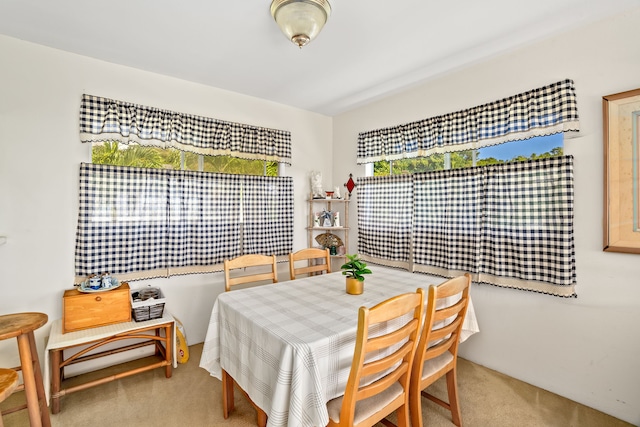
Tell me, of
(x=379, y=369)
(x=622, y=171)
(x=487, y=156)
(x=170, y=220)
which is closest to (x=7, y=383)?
(x=379, y=369)

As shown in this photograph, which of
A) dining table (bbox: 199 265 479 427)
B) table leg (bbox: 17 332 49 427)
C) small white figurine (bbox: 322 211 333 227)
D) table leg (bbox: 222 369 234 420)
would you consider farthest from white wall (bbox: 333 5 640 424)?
table leg (bbox: 17 332 49 427)

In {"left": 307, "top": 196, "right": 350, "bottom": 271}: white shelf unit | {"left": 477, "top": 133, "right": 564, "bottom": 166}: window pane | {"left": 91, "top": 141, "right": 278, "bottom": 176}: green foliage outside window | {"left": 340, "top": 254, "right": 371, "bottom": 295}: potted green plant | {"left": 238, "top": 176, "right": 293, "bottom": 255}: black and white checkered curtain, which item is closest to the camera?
{"left": 340, "top": 254, "right": 371, "bottom": 295}: potted green plant

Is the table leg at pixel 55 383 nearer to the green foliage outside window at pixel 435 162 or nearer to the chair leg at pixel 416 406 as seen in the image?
the chair leg at pixel 416 406

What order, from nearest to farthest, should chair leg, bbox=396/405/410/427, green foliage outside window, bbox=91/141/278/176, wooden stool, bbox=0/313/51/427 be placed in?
wooden stool, bbox=0/313/51/427 < chair leg, bbox=396/405/410/427 < green foliage outside window, bbox=91/141/278/176

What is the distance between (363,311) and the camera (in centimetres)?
119

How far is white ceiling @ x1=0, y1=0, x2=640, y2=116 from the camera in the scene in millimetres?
1885

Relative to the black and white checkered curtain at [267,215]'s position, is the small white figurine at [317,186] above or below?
above

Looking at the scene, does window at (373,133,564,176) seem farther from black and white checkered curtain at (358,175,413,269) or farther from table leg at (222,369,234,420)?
table leg at (222,369,234,420)

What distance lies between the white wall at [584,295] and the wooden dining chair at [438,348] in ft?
2.99

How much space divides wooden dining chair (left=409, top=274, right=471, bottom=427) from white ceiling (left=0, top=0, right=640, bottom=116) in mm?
1627

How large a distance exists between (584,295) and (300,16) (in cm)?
254

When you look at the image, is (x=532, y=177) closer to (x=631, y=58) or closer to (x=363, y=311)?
(x=631, y=58)

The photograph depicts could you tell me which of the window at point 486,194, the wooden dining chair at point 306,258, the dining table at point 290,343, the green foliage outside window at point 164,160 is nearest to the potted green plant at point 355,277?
the dining table at point 290,343

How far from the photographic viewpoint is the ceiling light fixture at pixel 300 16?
1.72 metres
